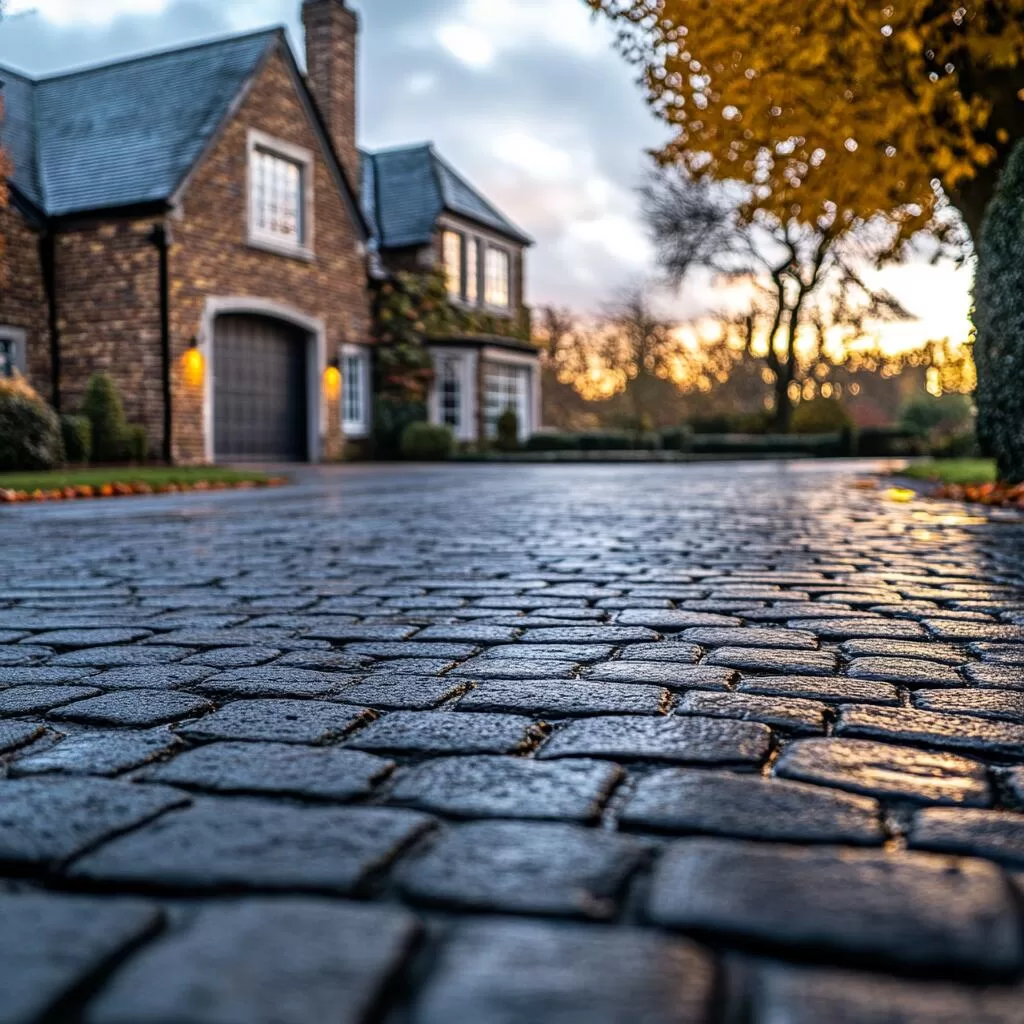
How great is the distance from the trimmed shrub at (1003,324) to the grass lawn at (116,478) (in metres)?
8.84

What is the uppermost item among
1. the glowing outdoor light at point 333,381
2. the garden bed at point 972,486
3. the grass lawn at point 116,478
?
the glowing outdoor light at point 333,381

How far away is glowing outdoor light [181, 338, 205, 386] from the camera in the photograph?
19.4 meters

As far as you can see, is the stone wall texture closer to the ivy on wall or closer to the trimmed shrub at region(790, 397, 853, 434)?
the ivy on wall

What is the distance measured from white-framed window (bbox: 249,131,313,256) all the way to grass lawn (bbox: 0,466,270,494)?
7.54 meters

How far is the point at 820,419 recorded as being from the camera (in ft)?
108

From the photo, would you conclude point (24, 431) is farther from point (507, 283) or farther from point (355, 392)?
point (507, 283)

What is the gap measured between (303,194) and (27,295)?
19.5 ft

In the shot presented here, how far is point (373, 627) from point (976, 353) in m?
7.37

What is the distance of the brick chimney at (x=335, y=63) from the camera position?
23.7 metres

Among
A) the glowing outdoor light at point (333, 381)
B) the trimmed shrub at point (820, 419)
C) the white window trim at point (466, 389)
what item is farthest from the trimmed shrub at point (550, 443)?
the trimmed shrub at point (820, 419)

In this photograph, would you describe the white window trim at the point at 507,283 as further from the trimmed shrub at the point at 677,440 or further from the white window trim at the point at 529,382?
the trimmed shrub at the point at 677,440

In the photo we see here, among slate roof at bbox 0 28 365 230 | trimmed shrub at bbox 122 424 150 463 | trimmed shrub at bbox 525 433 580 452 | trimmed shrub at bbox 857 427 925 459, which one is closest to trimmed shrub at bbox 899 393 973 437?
trimmed shrub at bbox 857 427 925 459

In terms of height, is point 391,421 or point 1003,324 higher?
point 1003,324

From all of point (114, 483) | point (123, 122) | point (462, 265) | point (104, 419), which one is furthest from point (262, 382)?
point (114, 483)
